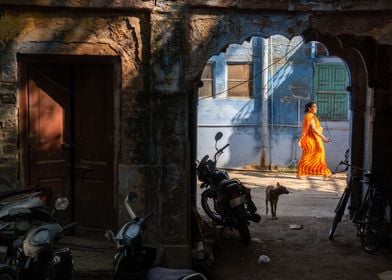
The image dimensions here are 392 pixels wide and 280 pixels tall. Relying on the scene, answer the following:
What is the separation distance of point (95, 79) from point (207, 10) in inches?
A: 63.4

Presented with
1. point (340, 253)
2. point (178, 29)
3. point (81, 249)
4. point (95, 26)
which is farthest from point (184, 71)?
point (340, 253)

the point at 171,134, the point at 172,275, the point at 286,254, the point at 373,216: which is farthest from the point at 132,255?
the point at 373,216

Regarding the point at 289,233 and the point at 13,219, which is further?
the point at 289,233

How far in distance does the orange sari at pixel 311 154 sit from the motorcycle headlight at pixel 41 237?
486 inches

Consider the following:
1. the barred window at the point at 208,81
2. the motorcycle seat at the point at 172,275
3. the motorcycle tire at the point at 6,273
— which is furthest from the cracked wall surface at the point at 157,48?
the barred window at the point at 208,81

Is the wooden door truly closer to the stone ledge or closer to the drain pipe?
the stone ledge

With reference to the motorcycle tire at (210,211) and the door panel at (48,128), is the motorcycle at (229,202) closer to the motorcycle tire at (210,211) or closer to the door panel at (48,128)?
the motorcycle tire at (210,211)

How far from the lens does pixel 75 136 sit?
25.4ft

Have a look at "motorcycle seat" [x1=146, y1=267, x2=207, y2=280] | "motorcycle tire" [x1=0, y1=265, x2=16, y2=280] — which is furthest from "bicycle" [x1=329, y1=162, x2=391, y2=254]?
"motorcycle tire" [x1=0, y1=265, x2=16, y2=280]

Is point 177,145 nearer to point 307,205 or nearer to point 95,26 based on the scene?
point 95,26

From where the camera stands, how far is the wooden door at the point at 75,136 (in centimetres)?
748

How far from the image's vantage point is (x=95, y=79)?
754cm

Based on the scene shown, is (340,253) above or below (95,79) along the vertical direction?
below

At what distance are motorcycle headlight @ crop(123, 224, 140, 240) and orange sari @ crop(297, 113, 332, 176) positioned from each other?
1183cm
